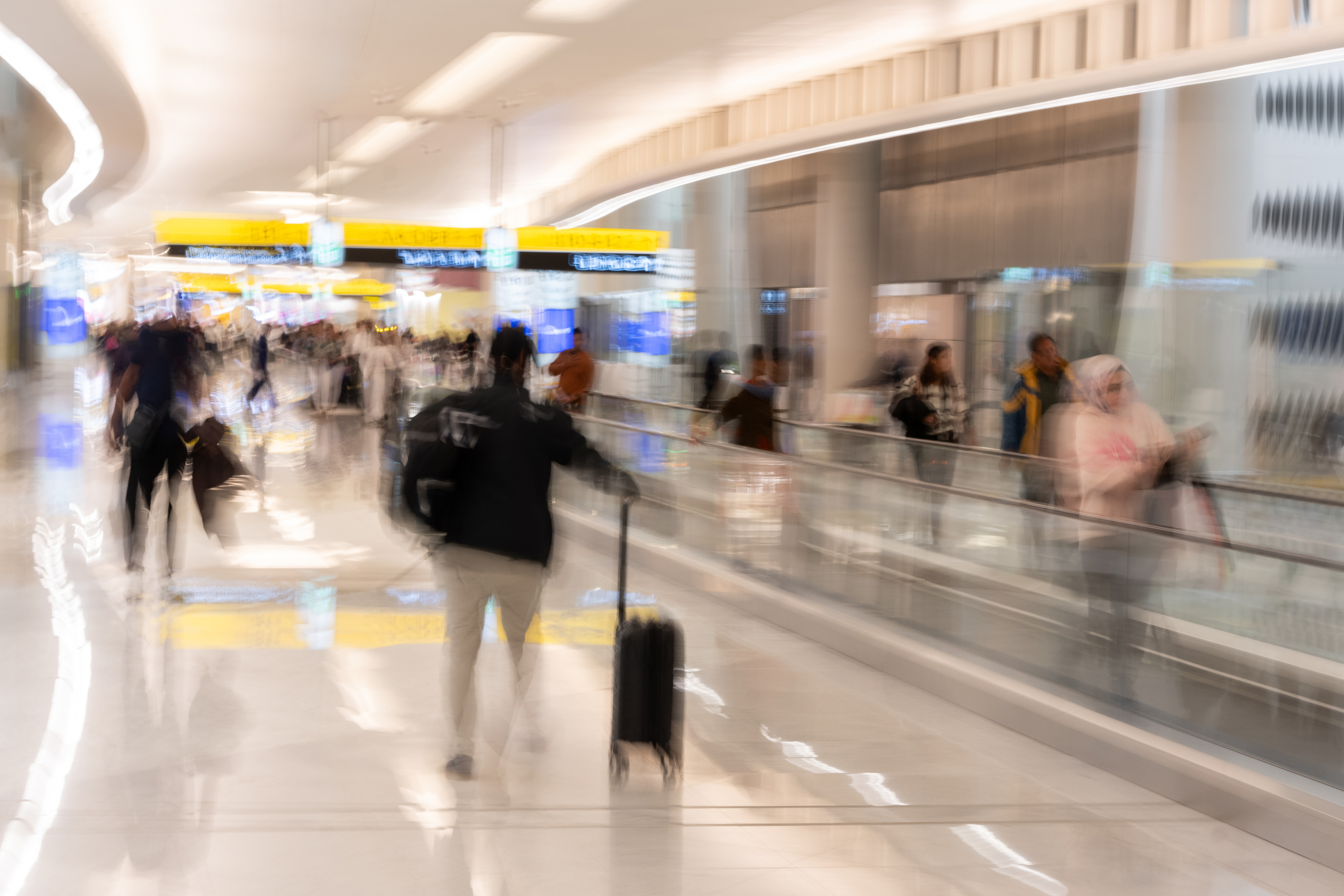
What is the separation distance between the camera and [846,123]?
15133 mm

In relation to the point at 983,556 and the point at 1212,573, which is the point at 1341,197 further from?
the point at 1212,573

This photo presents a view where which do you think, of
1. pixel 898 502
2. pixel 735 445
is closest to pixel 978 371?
pixel 735 445

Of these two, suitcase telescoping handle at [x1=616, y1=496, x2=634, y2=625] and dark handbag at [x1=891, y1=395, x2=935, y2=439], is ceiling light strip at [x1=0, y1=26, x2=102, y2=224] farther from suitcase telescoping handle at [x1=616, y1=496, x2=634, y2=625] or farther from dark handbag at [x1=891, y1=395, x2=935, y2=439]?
suitcase telescoping handle at [x1=616, y1=496, x2=634, y2=625]

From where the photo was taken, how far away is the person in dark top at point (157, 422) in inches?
346

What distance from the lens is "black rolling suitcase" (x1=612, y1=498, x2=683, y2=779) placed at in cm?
545

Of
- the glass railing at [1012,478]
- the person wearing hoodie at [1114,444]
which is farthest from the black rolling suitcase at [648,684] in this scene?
the glass railing at [1012,478]

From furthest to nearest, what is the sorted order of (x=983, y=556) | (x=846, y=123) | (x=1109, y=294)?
1. (x=1109, y=294)
2. (x=846, y=123)
3. (x=983, y=556)

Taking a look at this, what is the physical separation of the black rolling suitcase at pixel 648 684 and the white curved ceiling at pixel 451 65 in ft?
28.4

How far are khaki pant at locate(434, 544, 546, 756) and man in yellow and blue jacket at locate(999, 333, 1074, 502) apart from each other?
227 inches

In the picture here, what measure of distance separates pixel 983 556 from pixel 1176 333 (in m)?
8.85

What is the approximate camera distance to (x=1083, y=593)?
6.53 metres

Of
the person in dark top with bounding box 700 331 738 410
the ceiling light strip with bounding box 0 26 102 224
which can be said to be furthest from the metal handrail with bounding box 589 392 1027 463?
the ceiling light strip with bounding box 0 26 102 224

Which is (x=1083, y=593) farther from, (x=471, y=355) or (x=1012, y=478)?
(x=471, y=355)

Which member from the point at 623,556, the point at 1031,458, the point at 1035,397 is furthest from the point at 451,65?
the point at 623,556
